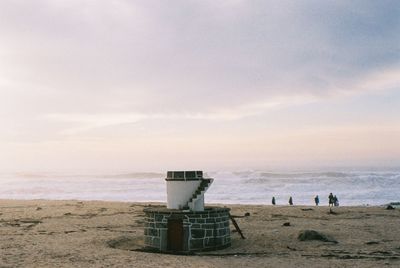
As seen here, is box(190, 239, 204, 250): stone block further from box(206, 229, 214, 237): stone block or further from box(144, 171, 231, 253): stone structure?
box(206, 229, 214, 237): stone block

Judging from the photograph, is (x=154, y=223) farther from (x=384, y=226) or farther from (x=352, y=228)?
(x=384, y=226)

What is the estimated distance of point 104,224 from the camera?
86.4 ft

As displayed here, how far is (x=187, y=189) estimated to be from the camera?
18.5 meters

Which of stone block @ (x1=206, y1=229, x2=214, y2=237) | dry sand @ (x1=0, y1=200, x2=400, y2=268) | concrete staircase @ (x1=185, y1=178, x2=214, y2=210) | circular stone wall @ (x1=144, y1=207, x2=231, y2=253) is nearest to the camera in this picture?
dry sand @ (x1=0, y1=200, x2=400, y2=268)

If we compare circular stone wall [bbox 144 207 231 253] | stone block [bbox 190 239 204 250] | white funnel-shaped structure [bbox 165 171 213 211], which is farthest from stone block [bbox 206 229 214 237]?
white funnel-shaped structure [bbox 165 171 213 211]

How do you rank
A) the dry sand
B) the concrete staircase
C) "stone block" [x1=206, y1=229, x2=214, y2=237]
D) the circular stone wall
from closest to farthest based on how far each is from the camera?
the dry sand < the circular stone wall < "stone block" [x1=206, y1=229, x2=214, y2=237] < the concrete staircase

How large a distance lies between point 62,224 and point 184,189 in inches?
446

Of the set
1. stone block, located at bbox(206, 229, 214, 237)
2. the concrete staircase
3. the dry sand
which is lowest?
the dry sand

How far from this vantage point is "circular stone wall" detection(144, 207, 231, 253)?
17641 mm

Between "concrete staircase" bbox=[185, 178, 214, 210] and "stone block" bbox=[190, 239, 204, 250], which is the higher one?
"concrete staircase" bbox=[185, 178, 214, 210]

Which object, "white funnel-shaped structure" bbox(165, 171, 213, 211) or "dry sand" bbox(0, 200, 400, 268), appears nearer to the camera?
"dry sand" bbox(0, 200, 400, 268)

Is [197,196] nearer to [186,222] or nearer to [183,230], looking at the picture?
[186,222]

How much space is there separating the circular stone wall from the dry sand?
805 mm

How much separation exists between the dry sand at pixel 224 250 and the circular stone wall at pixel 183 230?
2.64 feet
